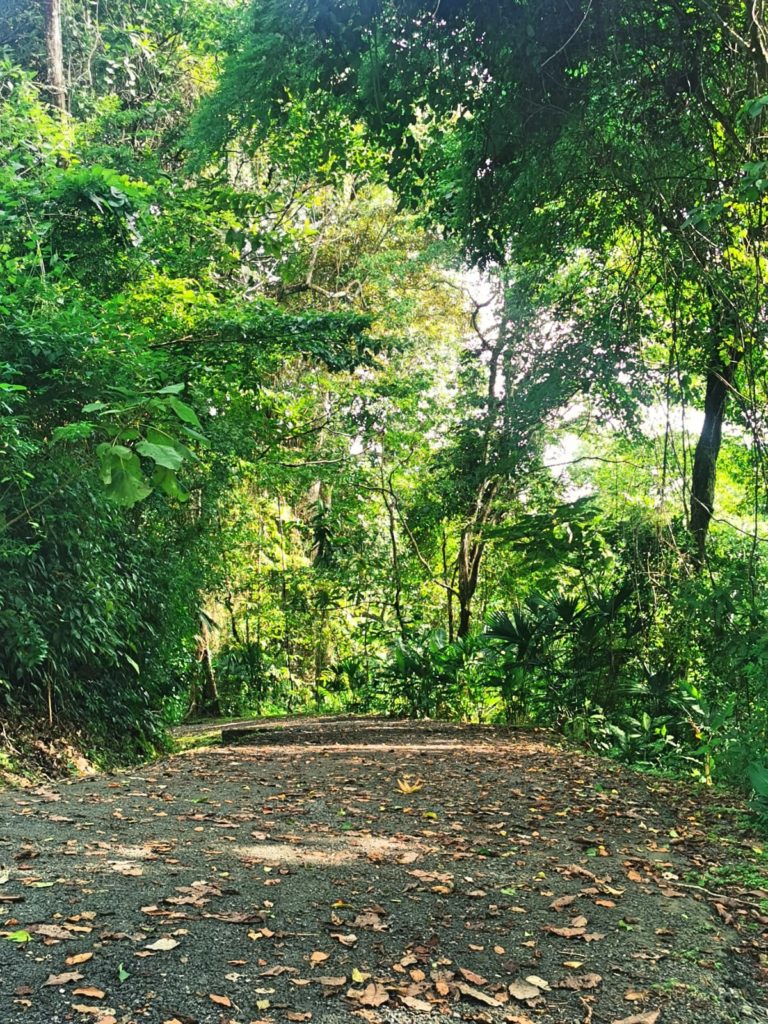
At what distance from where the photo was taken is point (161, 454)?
1.59 metres

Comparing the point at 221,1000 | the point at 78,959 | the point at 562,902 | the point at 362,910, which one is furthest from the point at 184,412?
the point at 562,902

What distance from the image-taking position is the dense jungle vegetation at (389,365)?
4188mm

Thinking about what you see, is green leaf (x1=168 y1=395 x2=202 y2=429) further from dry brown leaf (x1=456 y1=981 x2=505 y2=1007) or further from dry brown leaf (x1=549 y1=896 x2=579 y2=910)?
dry brown leaf (x1=549 y1=896 x2=579 y2=910)

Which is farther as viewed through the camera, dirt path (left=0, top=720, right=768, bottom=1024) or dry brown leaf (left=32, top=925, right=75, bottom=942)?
dry brown leaf (left=32, top=925, right=75, bottom=942)

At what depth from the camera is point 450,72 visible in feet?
14.4

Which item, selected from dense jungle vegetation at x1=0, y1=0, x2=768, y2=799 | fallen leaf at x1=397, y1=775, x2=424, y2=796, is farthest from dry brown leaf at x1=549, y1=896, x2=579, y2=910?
fallen leaf at x1=397, y1=775, x2=424, y2=796

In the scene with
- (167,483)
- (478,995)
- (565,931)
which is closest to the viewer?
(167,483)

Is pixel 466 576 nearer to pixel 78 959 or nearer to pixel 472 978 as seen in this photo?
pixel 472 978

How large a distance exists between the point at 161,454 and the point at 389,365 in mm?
12802

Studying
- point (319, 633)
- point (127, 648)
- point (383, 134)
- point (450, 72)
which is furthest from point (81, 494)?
point (319, 633)

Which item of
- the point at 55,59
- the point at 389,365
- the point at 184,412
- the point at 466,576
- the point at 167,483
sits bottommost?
the point at 466,576

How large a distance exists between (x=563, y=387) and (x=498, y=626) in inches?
120

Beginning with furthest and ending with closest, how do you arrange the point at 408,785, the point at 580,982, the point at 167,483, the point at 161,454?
1. the point at 408,785
2. the point at 580,982
3. the point at 167,483
4. the point at 161,454

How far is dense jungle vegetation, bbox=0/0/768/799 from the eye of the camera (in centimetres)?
419
